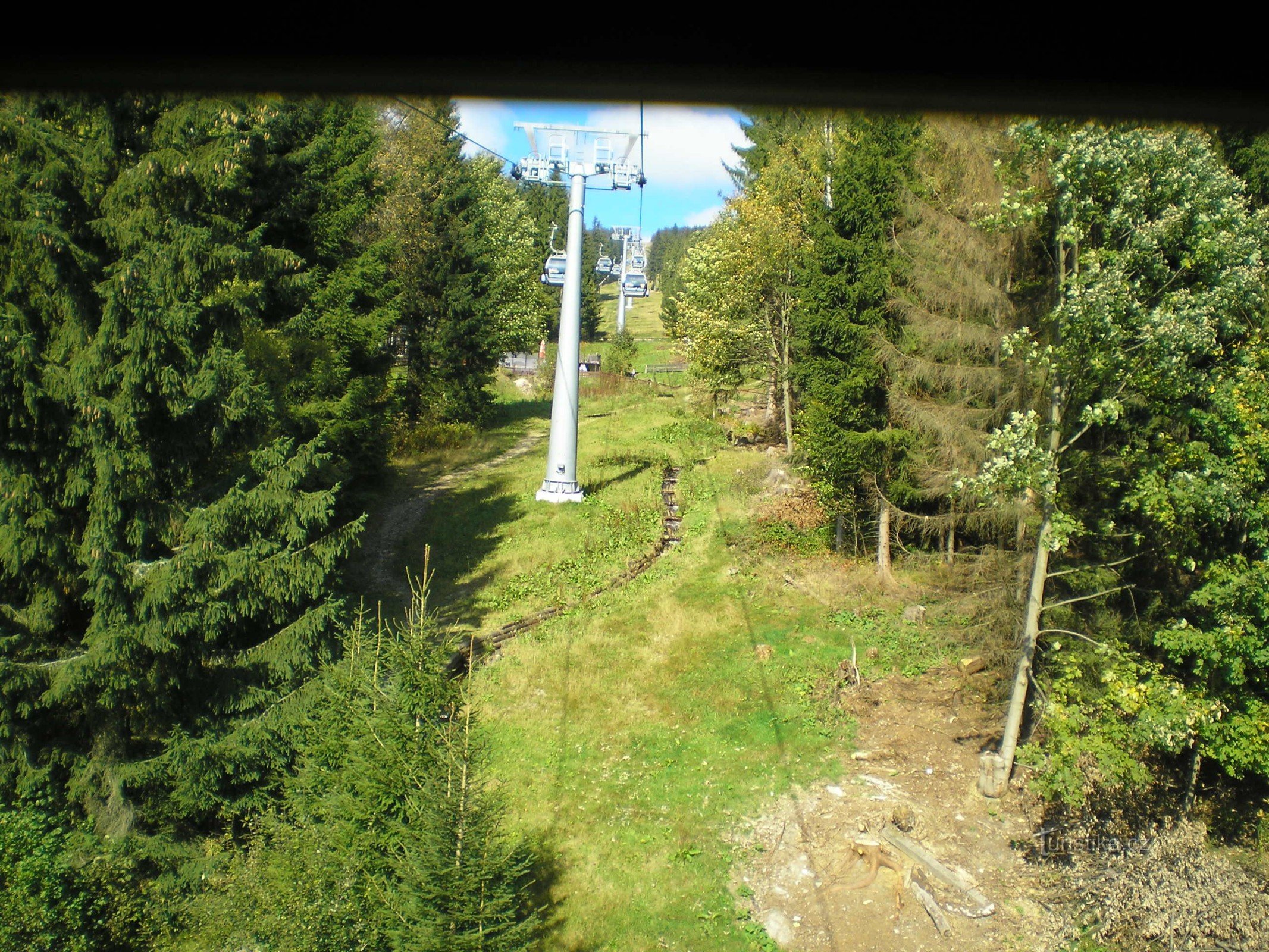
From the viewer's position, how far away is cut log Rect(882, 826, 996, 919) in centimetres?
1105

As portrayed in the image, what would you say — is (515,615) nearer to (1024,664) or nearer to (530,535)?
(530,535)

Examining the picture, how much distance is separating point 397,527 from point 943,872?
19558 mm

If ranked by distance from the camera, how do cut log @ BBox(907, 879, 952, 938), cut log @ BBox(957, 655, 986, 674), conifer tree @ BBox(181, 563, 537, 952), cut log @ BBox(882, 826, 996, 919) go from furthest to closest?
cut log @ BBox(957, 655, 986, 674) → cut log @ BBox(882, 826, 996, 919) → cut log @ BBox(907, 879, 952, 938) → conifer tree @ BBox(181, 563, 537, 952)

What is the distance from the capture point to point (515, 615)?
66.7ft

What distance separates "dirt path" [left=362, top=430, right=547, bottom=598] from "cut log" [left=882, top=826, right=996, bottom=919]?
13.4 metres

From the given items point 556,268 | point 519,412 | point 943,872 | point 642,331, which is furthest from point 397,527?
point 642,331

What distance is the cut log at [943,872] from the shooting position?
11055 millimetres

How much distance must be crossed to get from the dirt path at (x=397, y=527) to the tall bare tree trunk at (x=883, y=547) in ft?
39.7

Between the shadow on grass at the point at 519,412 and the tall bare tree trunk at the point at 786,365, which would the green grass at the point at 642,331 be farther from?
the tall bare tree trunk at the point at 786,365

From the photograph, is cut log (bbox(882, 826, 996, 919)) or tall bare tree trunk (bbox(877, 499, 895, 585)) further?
tall bare tree trunk (bbox(877, 499, 895, 585))

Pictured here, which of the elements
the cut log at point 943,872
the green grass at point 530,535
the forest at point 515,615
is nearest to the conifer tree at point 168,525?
the forest at point 515,615

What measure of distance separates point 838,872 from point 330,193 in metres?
19.3

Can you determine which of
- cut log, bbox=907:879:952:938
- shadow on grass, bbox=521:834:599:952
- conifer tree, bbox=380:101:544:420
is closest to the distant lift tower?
conifer tree, bbox=380:101:544:420

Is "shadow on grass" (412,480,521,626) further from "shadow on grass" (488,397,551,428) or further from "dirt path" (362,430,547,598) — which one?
"shadow on grass" (488,397,551,428)
